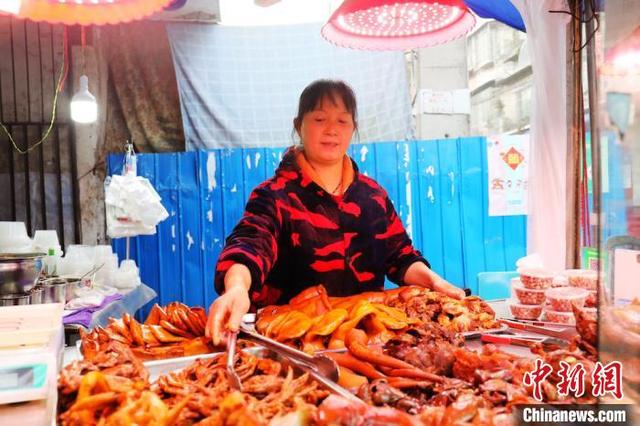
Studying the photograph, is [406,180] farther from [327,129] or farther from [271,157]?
[327,129]

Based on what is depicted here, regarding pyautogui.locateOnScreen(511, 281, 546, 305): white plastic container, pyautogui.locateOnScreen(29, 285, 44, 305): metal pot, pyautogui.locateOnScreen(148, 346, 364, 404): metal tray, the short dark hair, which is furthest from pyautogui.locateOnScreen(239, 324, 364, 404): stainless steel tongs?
pyautogui.locateOnScreen(29, 285, 44, 305): metal pot

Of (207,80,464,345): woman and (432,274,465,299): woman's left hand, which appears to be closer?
(432,274,465,299): woman's left hand

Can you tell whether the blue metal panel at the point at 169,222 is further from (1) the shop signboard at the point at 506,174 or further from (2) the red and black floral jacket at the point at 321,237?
(1) the shop signboard at the point at 506,174

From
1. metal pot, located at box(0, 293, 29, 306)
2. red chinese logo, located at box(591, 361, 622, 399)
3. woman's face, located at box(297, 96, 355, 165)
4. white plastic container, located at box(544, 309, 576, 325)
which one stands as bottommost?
white plastic container, located at box(544, 309, 576, 325)

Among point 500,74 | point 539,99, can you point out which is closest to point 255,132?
point 539,99

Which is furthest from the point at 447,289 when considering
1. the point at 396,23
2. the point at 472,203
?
the point at 472,203

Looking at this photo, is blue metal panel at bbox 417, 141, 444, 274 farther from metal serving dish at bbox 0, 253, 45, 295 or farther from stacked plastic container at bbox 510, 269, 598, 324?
metal serving dish at bbox 0, 253, 45, 295

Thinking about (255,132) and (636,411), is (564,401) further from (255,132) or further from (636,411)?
(255,132)

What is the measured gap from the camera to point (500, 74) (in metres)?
14.3

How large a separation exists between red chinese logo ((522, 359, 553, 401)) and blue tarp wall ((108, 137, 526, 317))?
15.7ft

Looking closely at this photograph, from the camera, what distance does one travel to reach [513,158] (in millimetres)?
5863

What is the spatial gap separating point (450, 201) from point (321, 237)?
3.76m

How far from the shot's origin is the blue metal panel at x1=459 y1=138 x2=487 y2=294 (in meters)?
5.83

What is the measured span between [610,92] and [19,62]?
7.02 m
